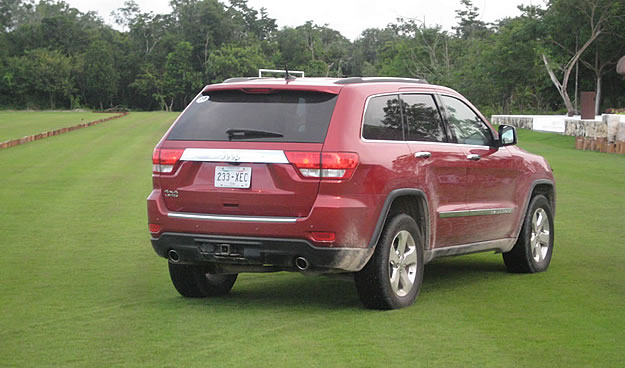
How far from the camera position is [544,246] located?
406 inches

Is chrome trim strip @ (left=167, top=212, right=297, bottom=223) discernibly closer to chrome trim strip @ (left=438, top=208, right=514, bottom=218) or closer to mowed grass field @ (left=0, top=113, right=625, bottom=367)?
mowed grass field @ (left=0, top=113, right=625, bottom=367)

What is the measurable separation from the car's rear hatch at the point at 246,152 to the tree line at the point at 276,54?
5221 centimetres

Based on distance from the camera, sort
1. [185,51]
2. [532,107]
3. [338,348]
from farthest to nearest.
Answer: [185,51] → [532,107] → [338,348]

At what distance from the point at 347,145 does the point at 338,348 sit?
63.5 inches

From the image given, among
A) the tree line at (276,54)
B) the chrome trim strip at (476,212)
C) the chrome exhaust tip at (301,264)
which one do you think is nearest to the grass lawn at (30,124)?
the tree line at (276,54)

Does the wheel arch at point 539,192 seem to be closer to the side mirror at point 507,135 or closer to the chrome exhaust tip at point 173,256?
the side mirror at point 507,135

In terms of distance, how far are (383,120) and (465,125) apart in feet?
4.77

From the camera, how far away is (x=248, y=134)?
25.0 ft

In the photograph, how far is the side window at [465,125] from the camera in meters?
8.98

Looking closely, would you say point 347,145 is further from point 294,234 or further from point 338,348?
point 338,348

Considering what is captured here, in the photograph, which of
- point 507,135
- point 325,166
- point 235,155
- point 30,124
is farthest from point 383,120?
point 30,124

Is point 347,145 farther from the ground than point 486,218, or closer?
farther from the ground

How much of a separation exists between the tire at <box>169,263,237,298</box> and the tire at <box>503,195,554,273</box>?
3017 millimetres

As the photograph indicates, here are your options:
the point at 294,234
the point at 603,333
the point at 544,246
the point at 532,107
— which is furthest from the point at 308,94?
the point at 532,107
